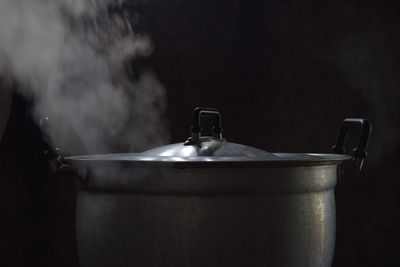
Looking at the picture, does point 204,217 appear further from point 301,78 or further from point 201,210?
point 301,78

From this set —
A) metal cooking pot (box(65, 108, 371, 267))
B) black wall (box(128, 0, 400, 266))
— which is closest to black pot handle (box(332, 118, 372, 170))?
metal cooking pot (box(65, 108, 371, 267))

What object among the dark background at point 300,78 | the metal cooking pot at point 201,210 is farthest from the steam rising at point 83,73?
the metal cooking pot at point 201,210

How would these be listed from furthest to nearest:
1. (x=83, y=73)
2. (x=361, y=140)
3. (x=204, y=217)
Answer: (x=83, y=73) < (x=361, y=140) < (x=204, y=217)

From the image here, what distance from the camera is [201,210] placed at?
1.16 meters

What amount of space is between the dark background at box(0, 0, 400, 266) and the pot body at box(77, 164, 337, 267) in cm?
115

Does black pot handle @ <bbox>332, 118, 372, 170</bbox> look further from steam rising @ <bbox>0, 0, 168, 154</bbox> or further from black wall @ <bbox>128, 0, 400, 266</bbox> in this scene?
steam rising @ <bbox>0, 0, 168, 154</bbox>

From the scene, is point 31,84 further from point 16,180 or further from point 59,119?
point 16,180

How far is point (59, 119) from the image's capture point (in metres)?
2.00

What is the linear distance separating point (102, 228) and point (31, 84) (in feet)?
3.09

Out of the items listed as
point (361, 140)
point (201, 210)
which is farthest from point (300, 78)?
point (201, 210)

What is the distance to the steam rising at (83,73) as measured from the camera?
71.2 inches

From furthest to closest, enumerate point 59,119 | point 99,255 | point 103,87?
1. point 103,87
2. point 59,119
3. point 99,255

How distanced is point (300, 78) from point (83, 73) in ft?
3.21

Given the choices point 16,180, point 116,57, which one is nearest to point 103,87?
point 116,57
